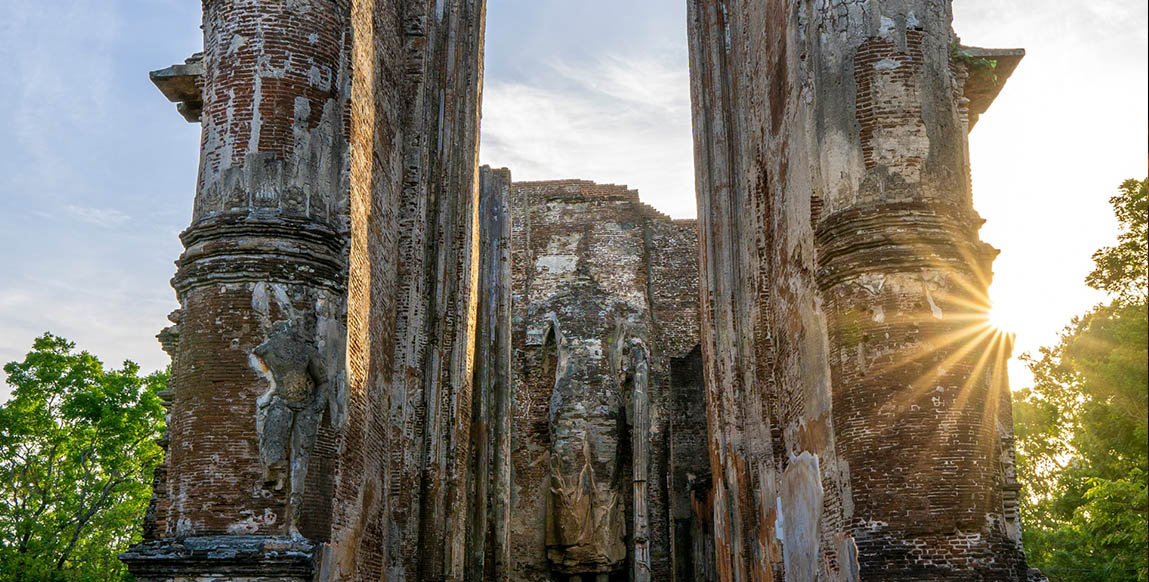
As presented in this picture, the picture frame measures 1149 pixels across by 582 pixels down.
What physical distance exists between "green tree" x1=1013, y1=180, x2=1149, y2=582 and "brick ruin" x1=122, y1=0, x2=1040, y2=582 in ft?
9.44

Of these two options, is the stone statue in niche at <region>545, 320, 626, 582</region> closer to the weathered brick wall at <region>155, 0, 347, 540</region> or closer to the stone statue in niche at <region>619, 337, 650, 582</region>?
the stone statue in niche at <region>619, 337, 650, 582</region>

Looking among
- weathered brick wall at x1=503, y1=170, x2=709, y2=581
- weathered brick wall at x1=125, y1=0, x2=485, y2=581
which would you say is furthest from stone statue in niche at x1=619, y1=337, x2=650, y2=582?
weathered brick wall at x1=125, y1=0, x2=485, y2=581

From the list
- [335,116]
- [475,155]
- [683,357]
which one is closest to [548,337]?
[683,357]

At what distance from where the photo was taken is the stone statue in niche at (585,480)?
16938 millimetres

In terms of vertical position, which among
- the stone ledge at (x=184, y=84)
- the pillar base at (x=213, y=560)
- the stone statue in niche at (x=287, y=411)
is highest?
the stone ledge at (x=184, y=84)

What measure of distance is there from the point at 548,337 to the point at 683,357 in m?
2.45

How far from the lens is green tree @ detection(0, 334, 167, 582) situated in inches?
661

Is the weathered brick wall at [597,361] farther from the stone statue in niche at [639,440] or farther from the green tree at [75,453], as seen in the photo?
the green tree at [75,453]

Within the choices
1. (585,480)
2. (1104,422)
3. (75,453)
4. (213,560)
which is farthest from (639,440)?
(213,560)

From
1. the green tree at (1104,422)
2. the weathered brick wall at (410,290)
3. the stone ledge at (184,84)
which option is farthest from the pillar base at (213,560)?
the green tree at (1104,422)

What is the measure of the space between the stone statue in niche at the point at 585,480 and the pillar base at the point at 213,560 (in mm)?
10198

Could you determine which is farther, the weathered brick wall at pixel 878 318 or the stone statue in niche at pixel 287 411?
the stone statue in niche at pixel 287 411

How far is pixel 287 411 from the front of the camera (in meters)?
7.46

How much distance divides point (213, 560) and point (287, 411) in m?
1.11
